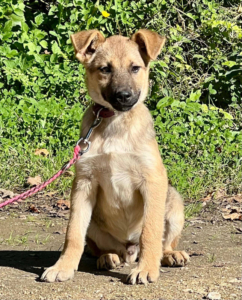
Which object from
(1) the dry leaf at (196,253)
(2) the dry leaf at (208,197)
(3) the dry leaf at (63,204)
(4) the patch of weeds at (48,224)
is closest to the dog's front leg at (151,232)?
(1) the dry leaf at (196,253)

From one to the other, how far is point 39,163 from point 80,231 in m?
2.81

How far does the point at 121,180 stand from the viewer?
171 inches

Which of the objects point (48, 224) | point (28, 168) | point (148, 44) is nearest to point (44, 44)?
point (28, 168)

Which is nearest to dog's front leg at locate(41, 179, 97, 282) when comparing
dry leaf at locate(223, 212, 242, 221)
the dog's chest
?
the dog's chest

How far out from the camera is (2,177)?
22.6 ft

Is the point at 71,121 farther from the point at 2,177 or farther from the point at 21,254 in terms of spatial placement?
the point at 21,254

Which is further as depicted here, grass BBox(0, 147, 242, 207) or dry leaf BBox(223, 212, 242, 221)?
grass BBox(0, 147, 242, 207)

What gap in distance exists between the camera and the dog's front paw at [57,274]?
13.2ft

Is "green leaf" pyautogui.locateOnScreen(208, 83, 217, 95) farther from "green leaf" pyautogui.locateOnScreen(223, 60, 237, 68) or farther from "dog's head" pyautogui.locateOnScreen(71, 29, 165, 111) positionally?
"dog's head" pyautogui.locateOnScreen(71, 29, 165, 111)

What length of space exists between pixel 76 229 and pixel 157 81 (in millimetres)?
4168

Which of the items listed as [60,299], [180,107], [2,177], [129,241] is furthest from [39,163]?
[60,299]

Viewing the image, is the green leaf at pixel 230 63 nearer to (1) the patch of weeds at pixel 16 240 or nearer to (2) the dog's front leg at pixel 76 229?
(1) the patch of weeds at pixel 16 240

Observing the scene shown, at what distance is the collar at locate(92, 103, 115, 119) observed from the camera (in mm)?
4566

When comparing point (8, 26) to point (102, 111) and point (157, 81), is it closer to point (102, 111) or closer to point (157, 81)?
point (157, 81)
